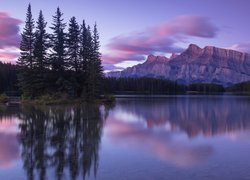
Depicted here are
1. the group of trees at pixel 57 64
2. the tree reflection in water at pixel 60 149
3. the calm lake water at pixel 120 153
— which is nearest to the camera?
the calm lake water at pixel 120 153

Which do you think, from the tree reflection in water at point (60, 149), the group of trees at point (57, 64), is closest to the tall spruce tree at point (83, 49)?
the group of trees at point (57, 64)

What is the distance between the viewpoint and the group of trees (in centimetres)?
6138

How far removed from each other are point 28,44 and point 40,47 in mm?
2540

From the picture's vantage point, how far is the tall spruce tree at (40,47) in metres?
63.3

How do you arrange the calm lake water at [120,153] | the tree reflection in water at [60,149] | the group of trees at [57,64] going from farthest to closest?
the group of trees at [57,64] < the tree reflection in water at [60,149] < the calm lake water at [120,153]

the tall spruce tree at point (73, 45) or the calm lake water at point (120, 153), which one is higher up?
the tall spruce tree at point (73, 45)

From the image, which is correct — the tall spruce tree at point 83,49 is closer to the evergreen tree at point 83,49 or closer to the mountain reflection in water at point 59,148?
the evergreen tree at point 83,49

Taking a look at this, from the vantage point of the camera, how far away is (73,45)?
6731cm

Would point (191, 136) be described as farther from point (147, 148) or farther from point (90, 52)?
point (90, 52)

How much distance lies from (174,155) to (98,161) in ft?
12.6

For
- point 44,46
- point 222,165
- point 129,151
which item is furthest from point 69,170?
point 44,46

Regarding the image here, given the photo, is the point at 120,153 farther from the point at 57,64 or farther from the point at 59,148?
the point at 57,64

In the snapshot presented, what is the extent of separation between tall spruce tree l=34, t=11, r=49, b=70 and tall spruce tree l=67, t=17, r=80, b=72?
4.37 metres

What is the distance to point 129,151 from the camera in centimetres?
1752
